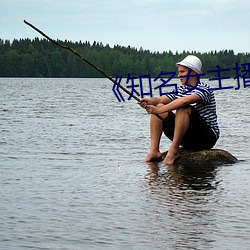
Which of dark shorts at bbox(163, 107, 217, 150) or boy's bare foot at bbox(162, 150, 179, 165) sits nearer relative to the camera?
dark shorts at bbox(163, 107, 217, 150)

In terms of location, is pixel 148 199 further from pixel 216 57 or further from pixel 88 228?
pixel 216 57

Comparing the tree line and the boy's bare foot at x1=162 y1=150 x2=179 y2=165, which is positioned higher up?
the tree line

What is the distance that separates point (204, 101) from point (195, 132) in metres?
0.41

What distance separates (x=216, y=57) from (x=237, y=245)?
179 m

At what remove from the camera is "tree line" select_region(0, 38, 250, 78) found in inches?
5448

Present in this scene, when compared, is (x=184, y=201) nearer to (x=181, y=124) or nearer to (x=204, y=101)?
(x=181, y=124)

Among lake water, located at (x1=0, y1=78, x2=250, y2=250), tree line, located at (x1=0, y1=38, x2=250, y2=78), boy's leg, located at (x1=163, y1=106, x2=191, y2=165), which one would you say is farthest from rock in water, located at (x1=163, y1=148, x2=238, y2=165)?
tree line, located at (x1=0, y1=38, x2=250, y2=78)

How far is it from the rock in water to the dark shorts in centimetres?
7

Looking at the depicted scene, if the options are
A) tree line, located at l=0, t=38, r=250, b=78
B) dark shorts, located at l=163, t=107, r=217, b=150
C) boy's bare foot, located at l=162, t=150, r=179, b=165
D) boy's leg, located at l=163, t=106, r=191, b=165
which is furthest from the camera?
tree line, located at l=0, t=38, r=250, b=78

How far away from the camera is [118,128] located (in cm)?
1742

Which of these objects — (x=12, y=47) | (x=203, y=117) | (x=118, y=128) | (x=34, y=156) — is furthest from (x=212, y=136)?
(x=12, y=47)

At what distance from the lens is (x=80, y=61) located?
145750 millimetres

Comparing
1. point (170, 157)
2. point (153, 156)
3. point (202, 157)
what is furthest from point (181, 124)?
point (153, 156)

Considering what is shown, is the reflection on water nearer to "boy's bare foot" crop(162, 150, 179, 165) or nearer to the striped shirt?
"boy's bare foot" crop(162, 150, 179, 165)
